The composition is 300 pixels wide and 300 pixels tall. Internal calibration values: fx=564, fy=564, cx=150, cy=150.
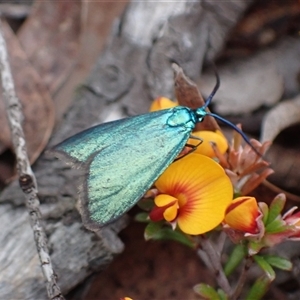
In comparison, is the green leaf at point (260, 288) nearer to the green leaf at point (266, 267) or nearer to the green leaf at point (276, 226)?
the green leaf at point (266, 267)

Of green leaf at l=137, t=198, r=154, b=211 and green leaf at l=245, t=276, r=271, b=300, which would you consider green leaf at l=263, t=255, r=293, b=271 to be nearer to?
green leaf at l=245, t=276, r=271, b=300

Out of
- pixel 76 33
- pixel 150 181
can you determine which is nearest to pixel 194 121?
pixel 150 181

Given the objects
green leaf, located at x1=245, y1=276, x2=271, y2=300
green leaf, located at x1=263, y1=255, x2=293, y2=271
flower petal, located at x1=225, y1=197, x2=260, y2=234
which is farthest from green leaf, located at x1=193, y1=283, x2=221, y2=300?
flower petal, located at x1=225, y1=197, x2=260, y2=234

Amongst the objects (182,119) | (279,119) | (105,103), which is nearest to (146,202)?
(182,119)

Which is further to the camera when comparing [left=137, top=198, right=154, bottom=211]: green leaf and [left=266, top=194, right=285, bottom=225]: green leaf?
[left=137, top=198, right=154, bottom=211]: green leaf

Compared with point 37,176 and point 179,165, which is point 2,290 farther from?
point 179,165

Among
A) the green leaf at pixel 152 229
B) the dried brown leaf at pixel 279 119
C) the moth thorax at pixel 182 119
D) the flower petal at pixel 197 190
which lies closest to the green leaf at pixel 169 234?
the green leaf at pixel 152 229

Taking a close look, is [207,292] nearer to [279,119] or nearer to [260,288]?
[260,288]
